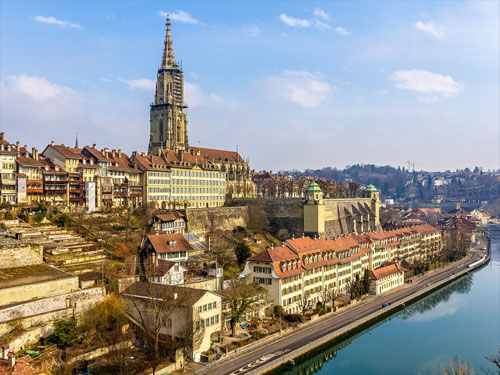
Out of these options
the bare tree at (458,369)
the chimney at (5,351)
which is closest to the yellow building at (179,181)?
the chimney at (5,351)

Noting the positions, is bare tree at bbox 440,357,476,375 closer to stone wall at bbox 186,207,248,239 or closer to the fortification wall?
stone wall at bbox 186,207,248,239

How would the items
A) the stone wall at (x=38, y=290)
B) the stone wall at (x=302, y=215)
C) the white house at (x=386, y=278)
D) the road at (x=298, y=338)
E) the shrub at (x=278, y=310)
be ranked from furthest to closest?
the stone wall at (x=302, y=215), the white house at (x=386, y=278), the shrub at (x=278, y=310), the stone wall at (x=38, y=290), the road at (x=298, y=338)

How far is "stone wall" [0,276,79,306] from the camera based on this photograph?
33969mm

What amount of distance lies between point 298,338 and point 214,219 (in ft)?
103

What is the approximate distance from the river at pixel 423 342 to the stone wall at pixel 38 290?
58.1 ft

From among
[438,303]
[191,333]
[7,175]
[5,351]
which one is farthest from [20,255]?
[438,303]

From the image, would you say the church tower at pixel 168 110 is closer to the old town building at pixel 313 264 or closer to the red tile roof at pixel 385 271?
the old town building at pixel 313 264

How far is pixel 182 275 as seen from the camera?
44.0 meters

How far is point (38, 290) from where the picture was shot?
35875 millimetres

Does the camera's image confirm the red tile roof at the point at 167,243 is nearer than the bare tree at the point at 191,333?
No

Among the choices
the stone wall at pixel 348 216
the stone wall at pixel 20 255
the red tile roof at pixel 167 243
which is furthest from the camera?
the stone wall at pixel 348 216

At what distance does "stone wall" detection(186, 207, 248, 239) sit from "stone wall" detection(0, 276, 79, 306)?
26.3m

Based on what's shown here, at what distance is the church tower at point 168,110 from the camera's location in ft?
323

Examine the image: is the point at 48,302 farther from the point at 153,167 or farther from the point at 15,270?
the point at 153,167
